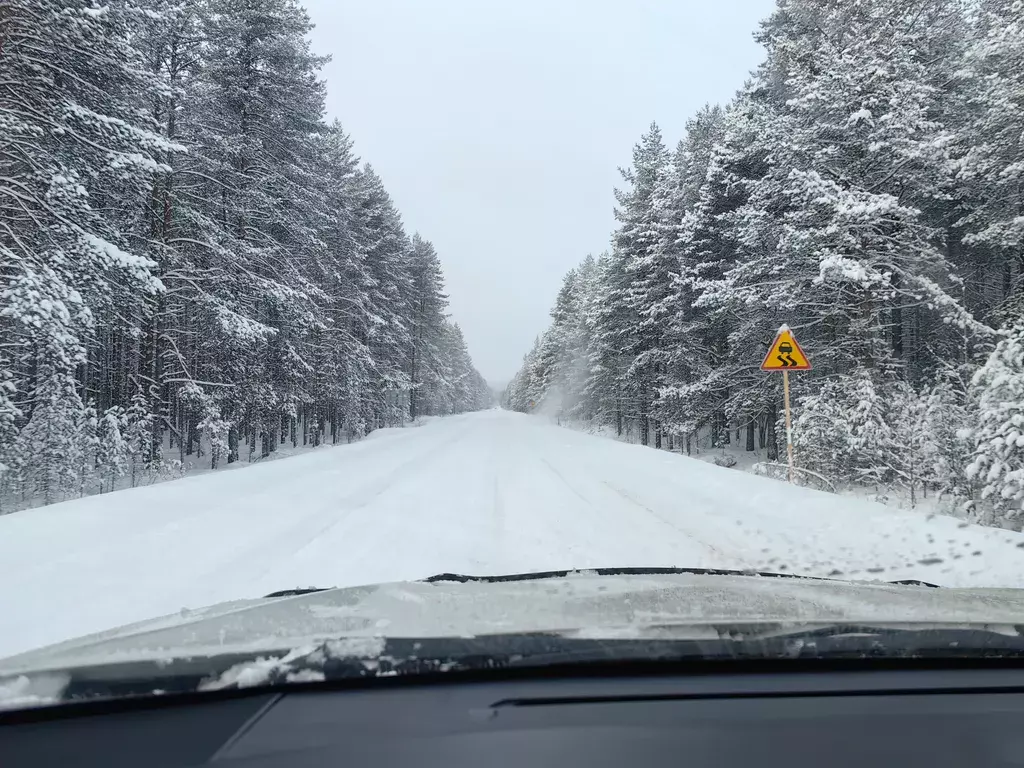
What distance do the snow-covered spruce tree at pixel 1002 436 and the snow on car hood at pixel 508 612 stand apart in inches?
220

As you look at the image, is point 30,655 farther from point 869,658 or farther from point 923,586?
point 923,586

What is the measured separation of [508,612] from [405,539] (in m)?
4.36

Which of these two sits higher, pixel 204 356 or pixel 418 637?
pixel 204 356

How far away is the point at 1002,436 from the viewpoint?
730 cm

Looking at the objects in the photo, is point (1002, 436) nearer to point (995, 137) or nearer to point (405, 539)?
point (405, 539)

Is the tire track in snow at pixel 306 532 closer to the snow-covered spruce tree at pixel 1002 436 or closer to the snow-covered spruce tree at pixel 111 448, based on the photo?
the snow-covered spruce tree at pixel 111 448

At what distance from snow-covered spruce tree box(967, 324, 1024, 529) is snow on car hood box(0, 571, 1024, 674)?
5601 millimetres

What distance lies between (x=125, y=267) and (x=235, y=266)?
626cm

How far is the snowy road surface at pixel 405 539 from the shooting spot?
4777 millimetres

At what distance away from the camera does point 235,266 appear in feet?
52.5

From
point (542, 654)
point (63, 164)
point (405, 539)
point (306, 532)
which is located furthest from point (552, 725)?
point (63, 164)

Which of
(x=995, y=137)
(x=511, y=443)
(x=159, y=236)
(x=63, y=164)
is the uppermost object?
(x=995, y=137)

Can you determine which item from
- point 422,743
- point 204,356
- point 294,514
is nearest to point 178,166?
point 204,356

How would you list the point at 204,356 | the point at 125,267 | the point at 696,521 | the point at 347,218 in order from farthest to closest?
the point at 347,218
the point at 204,356
the point at 125,267
the point at 696,521
